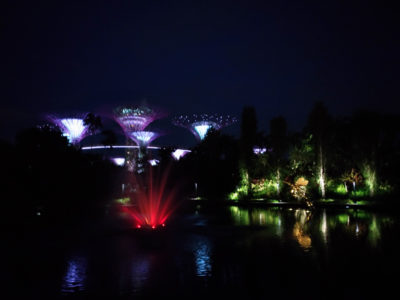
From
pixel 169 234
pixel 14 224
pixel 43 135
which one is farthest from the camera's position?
pixel 43 135

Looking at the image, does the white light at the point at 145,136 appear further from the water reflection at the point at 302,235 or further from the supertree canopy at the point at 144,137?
the water reflection at the point at 302,235

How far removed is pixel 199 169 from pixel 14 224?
2911 centimetres

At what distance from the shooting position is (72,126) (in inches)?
1569

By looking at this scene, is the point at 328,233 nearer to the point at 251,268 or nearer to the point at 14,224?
the point at 251,268

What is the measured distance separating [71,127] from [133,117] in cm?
659

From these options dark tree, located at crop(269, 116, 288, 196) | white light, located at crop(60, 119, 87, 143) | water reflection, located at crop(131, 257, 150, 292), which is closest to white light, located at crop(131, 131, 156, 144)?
white light, located at crop(60, 119, 87, 143)

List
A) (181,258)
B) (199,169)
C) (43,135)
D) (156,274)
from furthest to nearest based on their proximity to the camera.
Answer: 1. (199,169)
2. (43,135)
3. (181,258)
4. (156,274)

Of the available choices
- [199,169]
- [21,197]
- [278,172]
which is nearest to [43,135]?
[21,197]

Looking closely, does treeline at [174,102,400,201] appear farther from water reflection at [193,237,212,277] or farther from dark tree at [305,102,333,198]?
water reflection at [193,237,212,277]

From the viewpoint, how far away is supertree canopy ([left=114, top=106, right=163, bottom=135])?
4118 centimetres

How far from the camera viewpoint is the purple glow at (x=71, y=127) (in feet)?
130

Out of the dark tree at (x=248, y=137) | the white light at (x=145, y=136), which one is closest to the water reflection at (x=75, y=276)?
the dark tree at (x=248, y=137)

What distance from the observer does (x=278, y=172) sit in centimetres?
3469

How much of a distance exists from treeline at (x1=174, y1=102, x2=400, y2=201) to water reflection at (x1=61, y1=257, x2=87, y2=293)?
21234 mm
